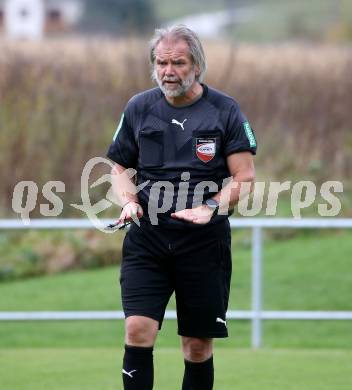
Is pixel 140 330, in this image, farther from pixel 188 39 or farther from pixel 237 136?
pixel 188 39

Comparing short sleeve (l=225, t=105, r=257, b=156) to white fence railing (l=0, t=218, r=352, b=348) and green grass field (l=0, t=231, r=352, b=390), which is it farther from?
white fence railing (l=0, t=218, r=352, b=348)

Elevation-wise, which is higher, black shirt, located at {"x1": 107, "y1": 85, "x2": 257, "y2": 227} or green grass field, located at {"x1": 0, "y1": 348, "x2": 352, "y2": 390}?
black shirt, located at {"x1": 107, "y1": 85, "x2": 257, "y2": 227}

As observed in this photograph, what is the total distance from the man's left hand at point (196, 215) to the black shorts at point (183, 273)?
148mm

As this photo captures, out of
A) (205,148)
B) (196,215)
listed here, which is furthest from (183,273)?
(205,148)

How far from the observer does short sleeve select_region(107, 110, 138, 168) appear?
5719 mm

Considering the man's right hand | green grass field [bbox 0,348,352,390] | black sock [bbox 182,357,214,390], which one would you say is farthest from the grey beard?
green grass field [bbox 0,348,352,390]

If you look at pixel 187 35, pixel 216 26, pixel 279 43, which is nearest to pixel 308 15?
pixel 216 26

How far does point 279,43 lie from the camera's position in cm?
1903

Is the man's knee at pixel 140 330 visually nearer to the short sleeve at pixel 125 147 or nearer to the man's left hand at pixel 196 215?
the man's left hand at pixel 196 215

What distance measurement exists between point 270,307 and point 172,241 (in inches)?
262

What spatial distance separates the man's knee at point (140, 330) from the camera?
549cm

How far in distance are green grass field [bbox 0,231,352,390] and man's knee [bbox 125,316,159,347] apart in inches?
71.1

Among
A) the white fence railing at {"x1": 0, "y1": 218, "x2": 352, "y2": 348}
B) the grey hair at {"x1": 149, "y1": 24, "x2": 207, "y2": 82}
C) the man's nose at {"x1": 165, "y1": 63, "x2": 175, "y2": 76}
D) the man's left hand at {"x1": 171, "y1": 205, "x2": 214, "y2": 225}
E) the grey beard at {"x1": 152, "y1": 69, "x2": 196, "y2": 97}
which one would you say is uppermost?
the grey hair at {"x1": 149, "y1": 24, "x2": 207, "y2": 82}

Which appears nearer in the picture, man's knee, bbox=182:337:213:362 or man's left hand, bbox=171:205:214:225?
man's left hand, bbox=171:205:214:225
